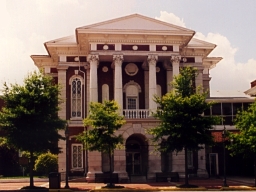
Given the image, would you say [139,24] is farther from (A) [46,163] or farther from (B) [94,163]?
(A) [46,163]

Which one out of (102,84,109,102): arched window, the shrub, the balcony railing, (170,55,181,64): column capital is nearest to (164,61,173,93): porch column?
(170,55,181,64): column capital

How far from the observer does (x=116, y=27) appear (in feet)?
132

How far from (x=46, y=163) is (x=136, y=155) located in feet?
27.3

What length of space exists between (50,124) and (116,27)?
12.8 metres

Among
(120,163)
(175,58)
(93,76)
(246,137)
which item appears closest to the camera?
(246,137)

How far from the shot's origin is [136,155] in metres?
42.2

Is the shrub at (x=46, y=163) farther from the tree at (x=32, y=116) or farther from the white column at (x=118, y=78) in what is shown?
the tree at (x=32, y=116)

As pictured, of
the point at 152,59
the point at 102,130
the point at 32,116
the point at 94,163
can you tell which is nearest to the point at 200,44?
the point at 152,59

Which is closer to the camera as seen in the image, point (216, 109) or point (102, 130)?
point (102, 130)

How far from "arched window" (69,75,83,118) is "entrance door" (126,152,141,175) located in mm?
6151

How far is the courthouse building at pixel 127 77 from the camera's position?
39.3m

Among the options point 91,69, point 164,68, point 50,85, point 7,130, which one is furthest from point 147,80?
point 7,130

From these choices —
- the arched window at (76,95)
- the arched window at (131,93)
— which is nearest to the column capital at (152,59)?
the arched window at (131,93)

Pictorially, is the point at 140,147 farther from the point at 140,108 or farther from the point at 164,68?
the point at 164,68
